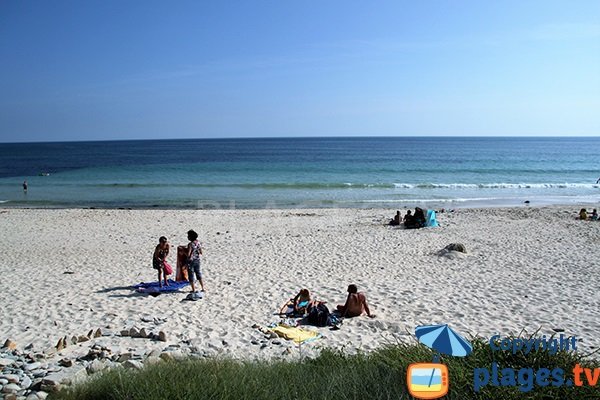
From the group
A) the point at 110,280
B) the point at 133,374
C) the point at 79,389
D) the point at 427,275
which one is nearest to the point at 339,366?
the point at 133,374

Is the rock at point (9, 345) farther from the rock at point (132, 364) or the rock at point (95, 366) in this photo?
the rock at point (132, 364)

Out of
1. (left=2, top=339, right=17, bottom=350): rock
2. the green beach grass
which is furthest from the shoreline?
the green beach grass

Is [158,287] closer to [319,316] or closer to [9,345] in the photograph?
[9,345]

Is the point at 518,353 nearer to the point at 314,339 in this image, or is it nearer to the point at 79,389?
the point at 314,339

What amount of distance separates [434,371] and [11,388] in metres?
4.55

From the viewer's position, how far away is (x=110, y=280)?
11.0 m

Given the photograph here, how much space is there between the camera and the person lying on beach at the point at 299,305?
8391 millimetres

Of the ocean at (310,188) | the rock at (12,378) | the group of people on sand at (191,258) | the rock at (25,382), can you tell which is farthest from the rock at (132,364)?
the ocean at (310,188)

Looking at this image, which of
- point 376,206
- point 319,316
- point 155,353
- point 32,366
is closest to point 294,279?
point 319,316

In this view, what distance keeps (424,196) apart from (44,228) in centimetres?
2268

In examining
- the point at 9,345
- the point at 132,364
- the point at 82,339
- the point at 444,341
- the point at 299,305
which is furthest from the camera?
the point at 299,305

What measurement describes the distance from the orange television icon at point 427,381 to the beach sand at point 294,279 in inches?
83.0

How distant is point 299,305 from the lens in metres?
8.49

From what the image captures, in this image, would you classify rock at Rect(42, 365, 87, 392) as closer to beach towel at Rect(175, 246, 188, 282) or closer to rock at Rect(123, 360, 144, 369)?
rock at Rect(123, 360, 144, 369)
